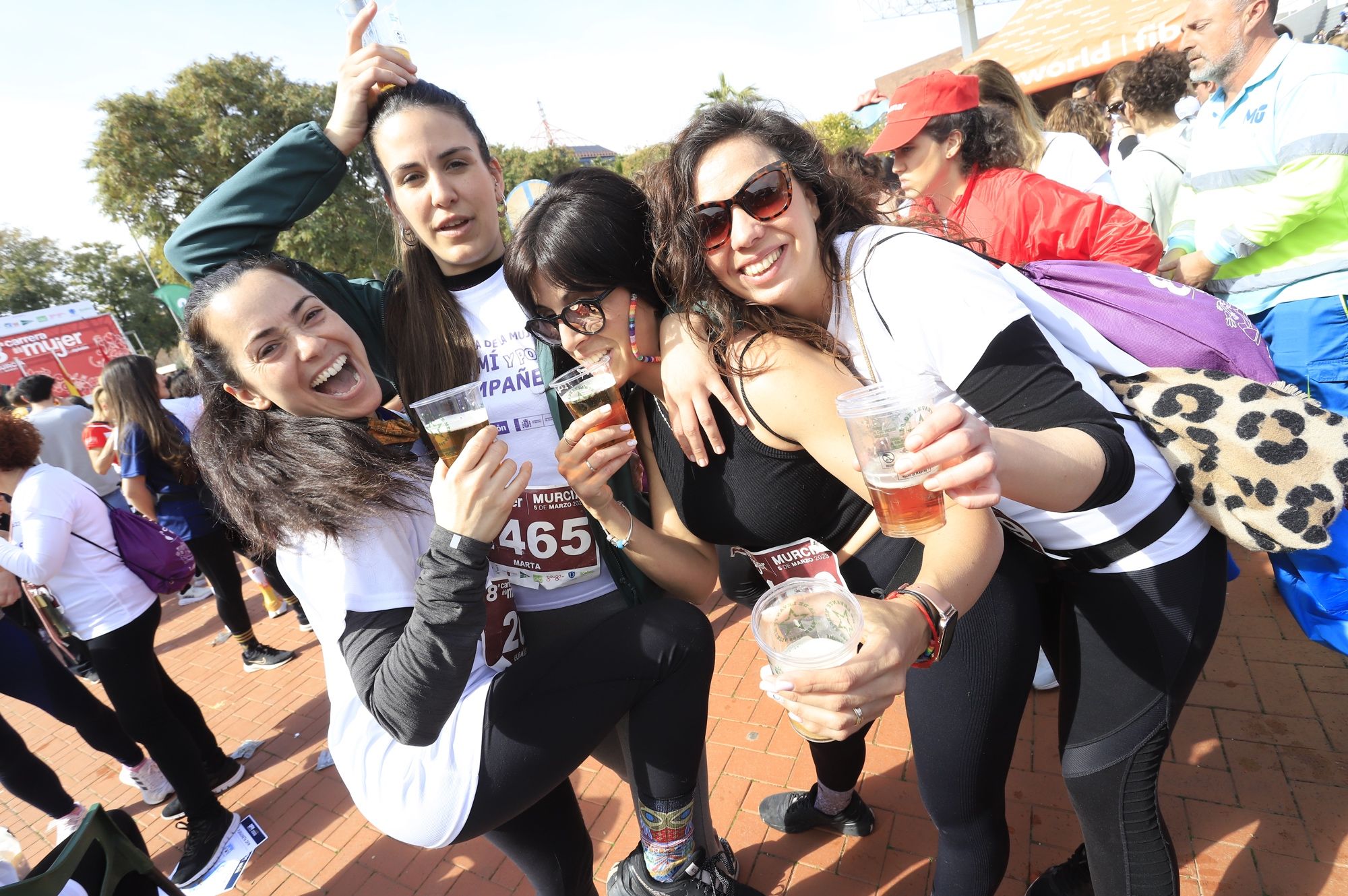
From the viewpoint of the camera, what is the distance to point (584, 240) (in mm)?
1882

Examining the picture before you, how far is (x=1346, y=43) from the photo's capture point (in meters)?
6.13

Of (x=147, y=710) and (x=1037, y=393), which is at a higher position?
(x=1037, y=393)

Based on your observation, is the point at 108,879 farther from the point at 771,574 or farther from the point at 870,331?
the point at 870,331

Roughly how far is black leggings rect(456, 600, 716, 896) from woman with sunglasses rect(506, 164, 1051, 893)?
33 centimetres

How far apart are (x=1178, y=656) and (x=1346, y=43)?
8.19 m

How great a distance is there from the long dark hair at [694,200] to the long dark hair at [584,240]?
0.36ft

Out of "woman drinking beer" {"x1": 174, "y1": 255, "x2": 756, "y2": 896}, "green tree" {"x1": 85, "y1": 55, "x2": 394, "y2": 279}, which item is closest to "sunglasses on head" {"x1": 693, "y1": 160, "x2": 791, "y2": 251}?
"woman drinking beer" {"x1": 174, "y1": 255, "x2": 756, "y2": 896}

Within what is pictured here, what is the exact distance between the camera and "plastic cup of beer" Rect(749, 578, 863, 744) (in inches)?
49.9

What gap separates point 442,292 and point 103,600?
9.35ft

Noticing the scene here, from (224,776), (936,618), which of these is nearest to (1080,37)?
(936,618)

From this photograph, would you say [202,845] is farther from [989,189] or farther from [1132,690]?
[989,189]

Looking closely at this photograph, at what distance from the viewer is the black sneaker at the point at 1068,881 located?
2.03 metres

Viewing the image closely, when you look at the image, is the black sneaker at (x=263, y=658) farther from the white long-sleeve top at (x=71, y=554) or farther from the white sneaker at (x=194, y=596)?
the white sneaker at (x=194, y=596)

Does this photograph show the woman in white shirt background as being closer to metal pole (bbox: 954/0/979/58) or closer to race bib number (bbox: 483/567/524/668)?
race bib number (bbox: 483/567/524/668)
